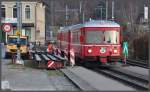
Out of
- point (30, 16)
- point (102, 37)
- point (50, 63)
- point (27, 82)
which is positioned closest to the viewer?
point (27, 82)

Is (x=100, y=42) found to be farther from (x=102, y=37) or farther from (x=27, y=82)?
(x=27, y=82)

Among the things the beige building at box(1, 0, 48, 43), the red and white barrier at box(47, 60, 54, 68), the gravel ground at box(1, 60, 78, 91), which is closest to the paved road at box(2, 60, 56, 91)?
the gravel ground at box(1, 60, 78, 91)

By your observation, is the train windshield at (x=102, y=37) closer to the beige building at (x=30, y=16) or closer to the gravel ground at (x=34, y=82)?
the gravel ground at (x=34, y=82)

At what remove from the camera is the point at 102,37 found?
32188 millimetres

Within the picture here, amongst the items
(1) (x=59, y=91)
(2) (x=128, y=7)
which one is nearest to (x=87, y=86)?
(1) (x=59, y=91)

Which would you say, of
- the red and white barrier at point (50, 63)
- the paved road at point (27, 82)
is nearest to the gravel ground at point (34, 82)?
the paved road at point (27, 82)

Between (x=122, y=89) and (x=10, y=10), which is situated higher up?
(x=10, y=10)

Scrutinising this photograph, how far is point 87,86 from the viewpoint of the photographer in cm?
1894

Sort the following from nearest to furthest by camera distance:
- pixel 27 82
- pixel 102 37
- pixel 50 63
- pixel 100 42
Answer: pixel 27 82 < pixel 50 63 < pixel 100 42 < pixel 102 37

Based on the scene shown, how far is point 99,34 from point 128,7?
54948mm

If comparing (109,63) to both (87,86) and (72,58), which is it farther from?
(87,86)

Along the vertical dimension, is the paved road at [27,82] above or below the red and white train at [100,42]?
below

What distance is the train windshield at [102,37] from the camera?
32.0m

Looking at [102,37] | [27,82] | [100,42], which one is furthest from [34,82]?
[102,37]
